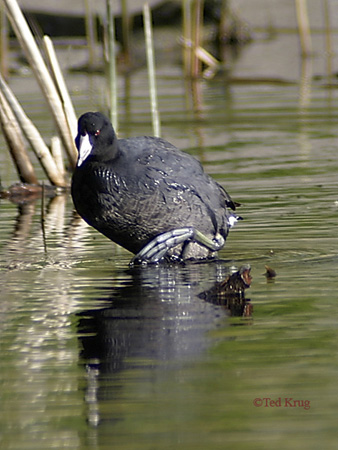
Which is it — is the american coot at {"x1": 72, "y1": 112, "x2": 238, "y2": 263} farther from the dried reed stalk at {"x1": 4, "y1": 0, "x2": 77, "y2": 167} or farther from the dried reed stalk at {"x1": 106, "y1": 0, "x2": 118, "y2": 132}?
the dried reed stalk at {"x1": 4, "y1": 0, "x2": 77, "y2": 167}

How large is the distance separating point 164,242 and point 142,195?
0.26m

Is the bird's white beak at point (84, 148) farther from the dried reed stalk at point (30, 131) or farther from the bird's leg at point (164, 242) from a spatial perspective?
the dried reed stalk at point (30, 131)

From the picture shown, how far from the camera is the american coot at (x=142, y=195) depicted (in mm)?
4938

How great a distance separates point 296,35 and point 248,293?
42.5 ft

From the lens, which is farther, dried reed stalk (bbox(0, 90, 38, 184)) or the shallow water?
dried reed stalk (bbox(0, 90, 38, 184))

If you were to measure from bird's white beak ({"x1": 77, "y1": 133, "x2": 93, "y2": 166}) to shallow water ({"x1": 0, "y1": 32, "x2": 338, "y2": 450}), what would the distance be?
54cm

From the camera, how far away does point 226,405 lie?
115 inches

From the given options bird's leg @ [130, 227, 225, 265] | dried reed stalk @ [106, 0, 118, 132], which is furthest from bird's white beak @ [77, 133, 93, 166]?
dried reed stalk @ [106, 0, 118, 132]

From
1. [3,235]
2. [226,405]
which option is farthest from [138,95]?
[226,405]

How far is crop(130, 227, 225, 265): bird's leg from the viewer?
503cm

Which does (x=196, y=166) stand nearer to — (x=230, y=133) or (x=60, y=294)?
(x=60, y=294)

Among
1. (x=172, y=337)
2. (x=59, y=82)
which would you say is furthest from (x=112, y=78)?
(x=172, y=337)

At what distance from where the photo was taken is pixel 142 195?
496cm

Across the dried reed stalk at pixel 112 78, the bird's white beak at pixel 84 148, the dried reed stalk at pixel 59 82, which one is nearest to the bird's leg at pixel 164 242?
the bird's white beak at pixel 84 148
